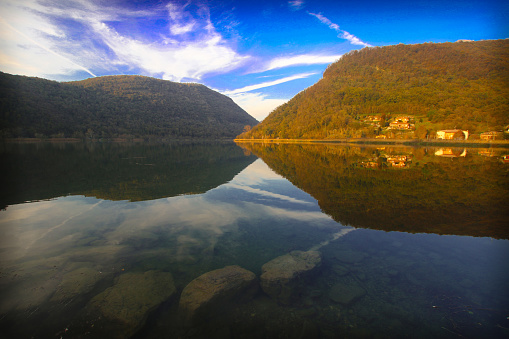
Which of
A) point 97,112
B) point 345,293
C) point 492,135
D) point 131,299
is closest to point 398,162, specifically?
point 345,293

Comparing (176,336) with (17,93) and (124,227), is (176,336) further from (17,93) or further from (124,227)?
(17,93)

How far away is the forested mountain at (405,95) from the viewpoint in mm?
87125

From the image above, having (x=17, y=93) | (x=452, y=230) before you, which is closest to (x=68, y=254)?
(x=452, y=230)

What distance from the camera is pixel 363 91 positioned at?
126m

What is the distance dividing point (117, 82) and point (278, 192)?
223413 mm

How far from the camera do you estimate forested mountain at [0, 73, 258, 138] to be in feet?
304

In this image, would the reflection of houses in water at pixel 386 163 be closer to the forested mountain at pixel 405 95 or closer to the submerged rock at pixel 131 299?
the submerged rock at pixel 131 299

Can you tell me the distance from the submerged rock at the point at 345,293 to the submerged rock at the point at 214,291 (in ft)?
5.22

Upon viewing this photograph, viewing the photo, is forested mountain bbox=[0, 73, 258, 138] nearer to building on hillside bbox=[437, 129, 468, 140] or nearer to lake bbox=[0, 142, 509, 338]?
lake bbox=[0, 142, 509, 338]

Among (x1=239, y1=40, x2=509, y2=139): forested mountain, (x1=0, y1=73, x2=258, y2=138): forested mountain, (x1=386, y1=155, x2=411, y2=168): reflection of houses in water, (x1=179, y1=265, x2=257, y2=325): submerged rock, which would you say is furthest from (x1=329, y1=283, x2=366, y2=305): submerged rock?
(x1=0, y1=73, x2=258, y2=138): forested mountain

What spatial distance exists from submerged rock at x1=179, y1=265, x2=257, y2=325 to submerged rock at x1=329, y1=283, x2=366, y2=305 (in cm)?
159

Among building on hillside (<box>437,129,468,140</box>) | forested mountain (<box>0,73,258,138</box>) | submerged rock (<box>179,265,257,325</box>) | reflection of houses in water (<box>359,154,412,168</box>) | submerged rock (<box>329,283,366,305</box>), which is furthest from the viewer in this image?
forested mountain (<box>0,73,258,138</box>)

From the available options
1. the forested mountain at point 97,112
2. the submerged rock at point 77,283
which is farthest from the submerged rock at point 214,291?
the forested mountain at point 97,112

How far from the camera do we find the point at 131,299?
3.99m
